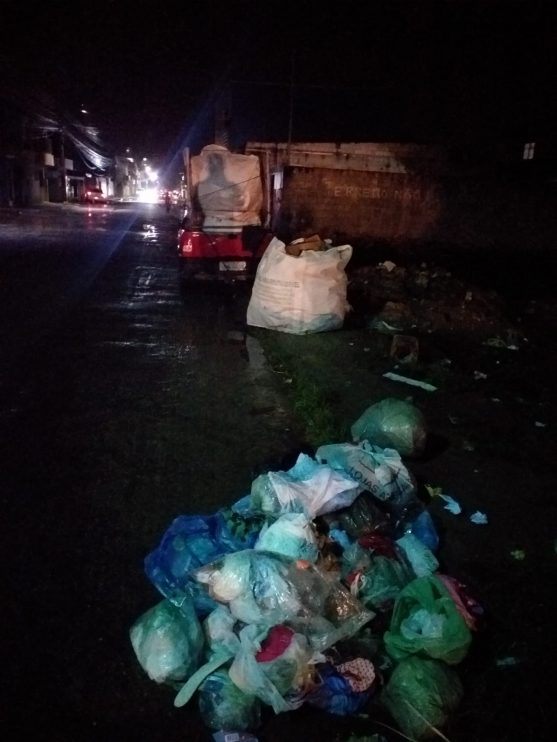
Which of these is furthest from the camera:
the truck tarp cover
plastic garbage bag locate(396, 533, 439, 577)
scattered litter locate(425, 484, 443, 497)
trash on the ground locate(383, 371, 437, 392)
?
the truck tarp cover

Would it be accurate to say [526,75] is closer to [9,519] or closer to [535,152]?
[535,152]

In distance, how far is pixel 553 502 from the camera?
374 centimetres

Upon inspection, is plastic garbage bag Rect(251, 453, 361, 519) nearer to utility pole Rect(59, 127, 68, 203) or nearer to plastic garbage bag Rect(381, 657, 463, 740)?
plastic garbage bag Rect(381, 657, 463, 740)

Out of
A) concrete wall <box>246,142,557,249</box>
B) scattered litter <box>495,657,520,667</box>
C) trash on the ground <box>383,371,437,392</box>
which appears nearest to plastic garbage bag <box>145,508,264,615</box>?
scattered litter <box>495,657,520,667</box>

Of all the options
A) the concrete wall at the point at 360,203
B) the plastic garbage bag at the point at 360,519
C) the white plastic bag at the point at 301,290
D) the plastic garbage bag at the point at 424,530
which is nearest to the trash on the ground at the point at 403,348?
the white plastic bag at the point at 301,290

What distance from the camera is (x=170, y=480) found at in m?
3.70

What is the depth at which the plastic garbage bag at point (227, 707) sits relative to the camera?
2.07 meters

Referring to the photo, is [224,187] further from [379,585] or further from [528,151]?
[379,585]

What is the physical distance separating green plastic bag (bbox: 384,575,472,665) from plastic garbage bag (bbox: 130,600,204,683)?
0.76 meters

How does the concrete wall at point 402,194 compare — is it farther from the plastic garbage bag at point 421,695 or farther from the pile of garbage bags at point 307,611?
the plastic garbage bag at point 421,695

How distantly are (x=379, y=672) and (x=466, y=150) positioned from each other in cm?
1339

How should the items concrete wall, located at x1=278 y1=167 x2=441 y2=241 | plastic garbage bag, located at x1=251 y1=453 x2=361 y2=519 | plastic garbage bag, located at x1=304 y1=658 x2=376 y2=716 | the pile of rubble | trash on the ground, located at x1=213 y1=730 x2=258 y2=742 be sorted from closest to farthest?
trash on the ground, located at x1=213 y1=730 x2=258 y2=742
plastic garbage bag, located at x1=304 y1=658 x2=376 y2=716
plastic garbage bag, located at x1=251 y1=453 x2=361 y2=519
the pile of rubble
concrete wall, located at x1=278 y1=167 x2=441 y2=241

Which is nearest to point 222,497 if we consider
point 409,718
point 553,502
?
point 409,718

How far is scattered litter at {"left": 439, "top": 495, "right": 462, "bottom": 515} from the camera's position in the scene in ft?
11.6
